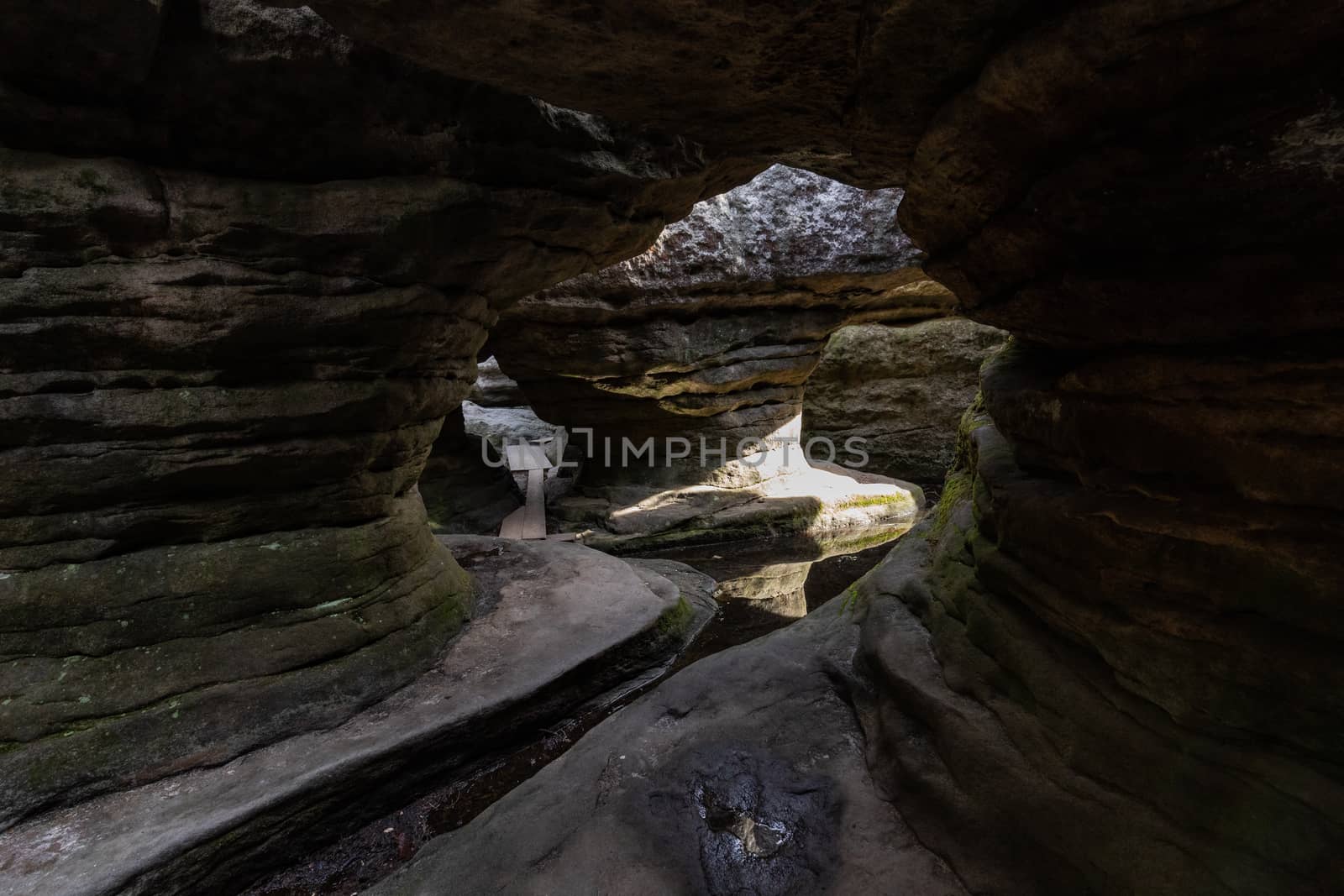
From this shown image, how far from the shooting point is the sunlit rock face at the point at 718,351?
889 centimetres

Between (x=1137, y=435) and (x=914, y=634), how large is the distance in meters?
1.77

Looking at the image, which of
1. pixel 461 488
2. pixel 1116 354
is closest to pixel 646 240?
pixel 1116 354

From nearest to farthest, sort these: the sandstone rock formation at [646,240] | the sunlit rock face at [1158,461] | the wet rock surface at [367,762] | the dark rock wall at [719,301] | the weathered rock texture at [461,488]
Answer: the sunlit rock face at [1158,461] → the sandstone rock formation at [646,240] → the wet rock surface at [367,762] → the dark rock wall at [719,301] → the weathered rock texture at [461,488]

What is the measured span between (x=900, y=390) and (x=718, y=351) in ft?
22.3

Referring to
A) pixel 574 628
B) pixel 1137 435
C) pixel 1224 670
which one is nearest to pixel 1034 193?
pixel 1137 435

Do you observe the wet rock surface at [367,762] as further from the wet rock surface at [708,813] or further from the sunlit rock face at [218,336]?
the wet rock surface at [708,813]

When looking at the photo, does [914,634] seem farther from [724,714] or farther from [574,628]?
[574,628]

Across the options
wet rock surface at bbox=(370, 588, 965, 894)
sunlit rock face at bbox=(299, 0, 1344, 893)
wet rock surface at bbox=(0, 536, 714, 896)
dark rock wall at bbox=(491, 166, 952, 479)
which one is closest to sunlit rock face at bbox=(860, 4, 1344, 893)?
sunlit rock face at bbox=(299, 0, 1344, 893)

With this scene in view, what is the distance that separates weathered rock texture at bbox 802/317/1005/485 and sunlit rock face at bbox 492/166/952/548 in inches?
93.7

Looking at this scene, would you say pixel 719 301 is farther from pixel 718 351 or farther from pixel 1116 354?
pixel 1116 354

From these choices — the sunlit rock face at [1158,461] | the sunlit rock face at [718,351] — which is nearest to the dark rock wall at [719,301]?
the sunlit rock face at [718,351]

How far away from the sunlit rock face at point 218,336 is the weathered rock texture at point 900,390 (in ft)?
36.3

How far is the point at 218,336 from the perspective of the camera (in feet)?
12.6

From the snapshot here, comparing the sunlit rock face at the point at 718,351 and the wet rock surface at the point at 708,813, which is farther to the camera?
the sunlit rock face at the point at 718,351
